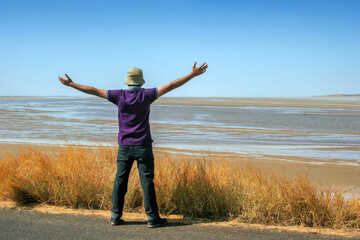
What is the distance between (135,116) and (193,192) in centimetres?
169

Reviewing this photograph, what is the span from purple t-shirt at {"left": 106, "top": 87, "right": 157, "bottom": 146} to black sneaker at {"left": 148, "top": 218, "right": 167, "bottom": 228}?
3.64ft

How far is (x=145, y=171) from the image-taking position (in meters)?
5.25

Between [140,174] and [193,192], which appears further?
[193,192]

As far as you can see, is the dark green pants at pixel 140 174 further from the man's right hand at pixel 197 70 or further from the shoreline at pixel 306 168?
the shoreline at pixel 306 168

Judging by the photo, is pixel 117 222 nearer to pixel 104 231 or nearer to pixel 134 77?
pixel 104 231

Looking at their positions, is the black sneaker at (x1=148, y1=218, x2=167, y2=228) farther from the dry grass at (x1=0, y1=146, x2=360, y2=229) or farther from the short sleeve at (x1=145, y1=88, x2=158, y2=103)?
the short sleeve at (x1=145, y1=88, x2=158, y2=103)

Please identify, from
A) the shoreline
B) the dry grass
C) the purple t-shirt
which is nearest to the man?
the purple t-shirt

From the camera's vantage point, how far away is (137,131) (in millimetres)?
5207

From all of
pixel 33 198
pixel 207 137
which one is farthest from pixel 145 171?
pixel 207 137

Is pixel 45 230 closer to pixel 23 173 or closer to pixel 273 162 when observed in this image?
pixel 23 173

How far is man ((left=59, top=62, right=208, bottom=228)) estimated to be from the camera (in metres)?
5.21

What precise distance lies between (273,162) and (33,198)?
7.60 meters

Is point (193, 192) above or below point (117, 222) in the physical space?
above

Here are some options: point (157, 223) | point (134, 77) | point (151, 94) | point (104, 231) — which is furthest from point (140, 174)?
point (134, 77)
